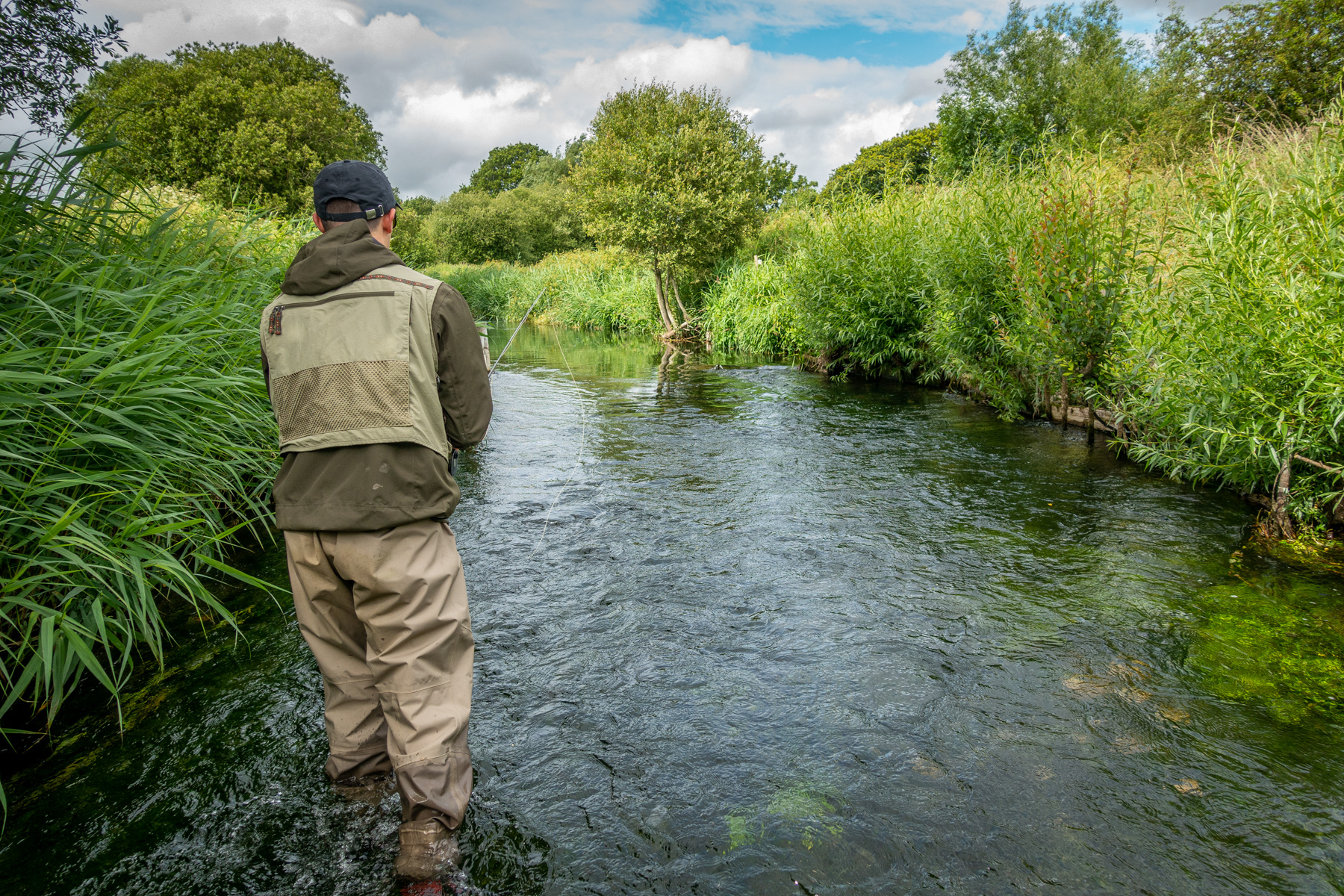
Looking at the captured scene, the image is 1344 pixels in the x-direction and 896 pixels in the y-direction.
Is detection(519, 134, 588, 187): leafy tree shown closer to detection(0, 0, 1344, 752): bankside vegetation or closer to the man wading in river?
detection(0, 0, 1344, 752): bankside vegetation

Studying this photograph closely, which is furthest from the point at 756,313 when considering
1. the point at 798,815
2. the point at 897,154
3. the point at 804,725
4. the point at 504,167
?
the point at 504,167

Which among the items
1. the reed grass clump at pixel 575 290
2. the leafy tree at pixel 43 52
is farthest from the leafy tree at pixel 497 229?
the leafy tree at pixel 43 52

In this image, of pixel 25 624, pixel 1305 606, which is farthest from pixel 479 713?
pixel 1305 606

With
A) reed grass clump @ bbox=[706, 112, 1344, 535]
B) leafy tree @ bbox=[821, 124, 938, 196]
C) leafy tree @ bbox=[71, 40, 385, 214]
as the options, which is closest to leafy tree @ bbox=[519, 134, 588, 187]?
leafy tree @ bbox=[821, 124, 938, 196]

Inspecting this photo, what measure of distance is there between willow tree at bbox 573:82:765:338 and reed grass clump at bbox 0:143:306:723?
668 inches

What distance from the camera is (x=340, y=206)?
2590mm

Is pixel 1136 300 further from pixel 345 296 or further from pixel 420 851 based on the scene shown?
pixel 420 851

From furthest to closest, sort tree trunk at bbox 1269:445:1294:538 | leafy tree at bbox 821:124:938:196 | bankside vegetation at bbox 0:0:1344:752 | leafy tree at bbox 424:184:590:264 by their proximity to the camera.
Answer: leafy tree at bbox 821:124:938:196 → leafy tree at bbox 424:184:590:264 → tree trunk at bbox 1269:445:1294:538 → bankside vegetation at bbox 0:0:1344:752

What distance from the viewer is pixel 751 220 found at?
22.3 meters

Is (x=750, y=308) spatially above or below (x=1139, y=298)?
below

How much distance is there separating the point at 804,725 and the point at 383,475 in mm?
2316

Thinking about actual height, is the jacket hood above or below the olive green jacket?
above

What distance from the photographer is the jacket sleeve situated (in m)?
2.54

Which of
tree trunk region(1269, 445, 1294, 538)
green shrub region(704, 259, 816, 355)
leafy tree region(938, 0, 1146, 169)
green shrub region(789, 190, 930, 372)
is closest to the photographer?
tree trunk region(1269, 445, 1294, 538)
